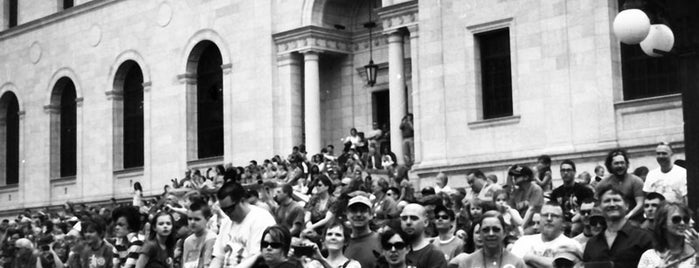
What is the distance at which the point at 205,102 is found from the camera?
34531 mm

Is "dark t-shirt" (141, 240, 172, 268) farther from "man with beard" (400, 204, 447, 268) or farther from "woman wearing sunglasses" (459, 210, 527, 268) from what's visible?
"woman wearing sunglasses" (459, 210, 527, 268)

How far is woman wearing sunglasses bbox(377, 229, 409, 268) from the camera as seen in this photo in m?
9.73

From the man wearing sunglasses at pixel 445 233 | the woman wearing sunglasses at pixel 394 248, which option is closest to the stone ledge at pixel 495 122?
the man wearing sunglasses at pixel 445 233

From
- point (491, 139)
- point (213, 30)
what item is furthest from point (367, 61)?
point (491, 139)

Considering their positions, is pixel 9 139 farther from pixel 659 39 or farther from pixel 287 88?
pixel 659 39

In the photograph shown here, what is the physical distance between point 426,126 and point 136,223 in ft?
44.5

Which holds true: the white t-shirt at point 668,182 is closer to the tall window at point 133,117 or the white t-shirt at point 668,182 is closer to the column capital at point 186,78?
the column capital at point 186,78

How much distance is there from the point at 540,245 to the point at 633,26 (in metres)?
2.69

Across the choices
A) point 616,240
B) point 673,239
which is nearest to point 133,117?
point 616,240

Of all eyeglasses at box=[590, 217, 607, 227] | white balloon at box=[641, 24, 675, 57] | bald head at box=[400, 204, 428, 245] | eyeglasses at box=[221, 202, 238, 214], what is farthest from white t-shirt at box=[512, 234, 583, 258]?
eyeglasses at box=[221, 202, 238, 214]

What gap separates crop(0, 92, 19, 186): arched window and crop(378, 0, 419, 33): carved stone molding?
21191 millimetres

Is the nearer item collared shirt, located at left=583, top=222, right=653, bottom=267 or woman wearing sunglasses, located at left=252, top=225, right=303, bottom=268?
woman wearing sunglasses, located at left=252, top=225, right=303, bottom=268

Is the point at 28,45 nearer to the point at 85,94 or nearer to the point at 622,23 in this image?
the point at 85,94

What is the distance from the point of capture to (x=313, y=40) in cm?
3070
